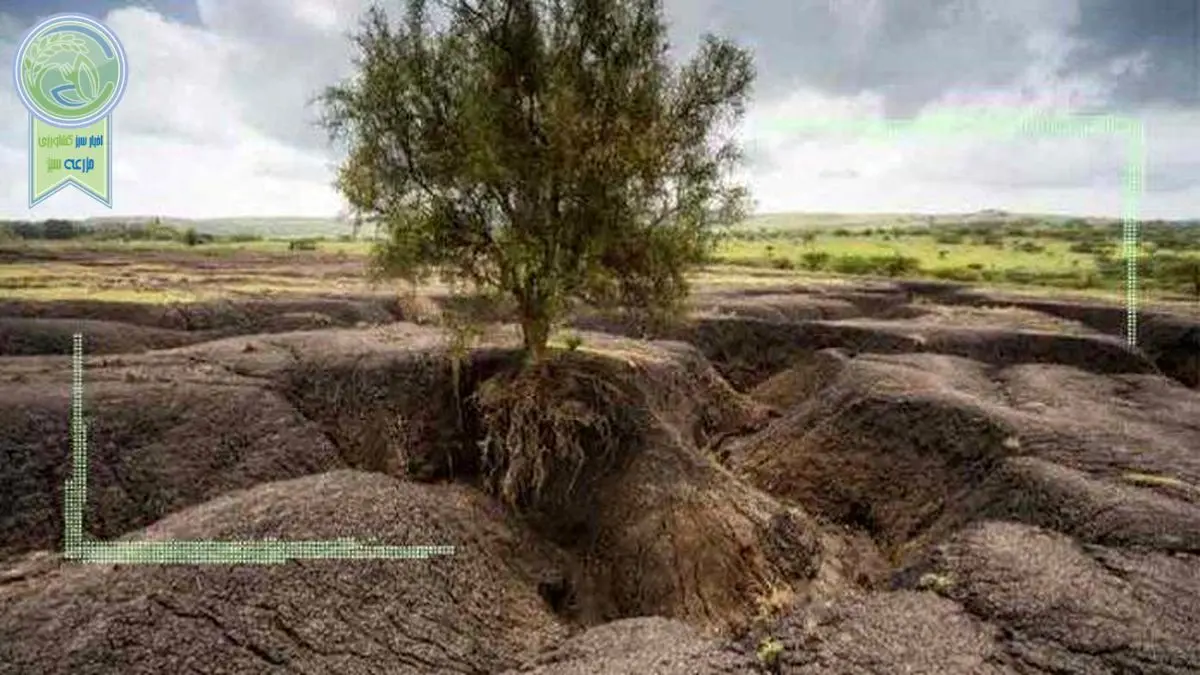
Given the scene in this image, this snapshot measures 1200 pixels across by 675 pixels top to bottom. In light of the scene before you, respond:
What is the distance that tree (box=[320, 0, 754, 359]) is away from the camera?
756 inches

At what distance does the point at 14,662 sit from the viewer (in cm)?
1112

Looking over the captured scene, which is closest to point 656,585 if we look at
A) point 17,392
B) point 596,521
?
point 596,521

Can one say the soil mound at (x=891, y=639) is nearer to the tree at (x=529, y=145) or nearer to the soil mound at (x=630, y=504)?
the soil mound at (x=630, y=504)

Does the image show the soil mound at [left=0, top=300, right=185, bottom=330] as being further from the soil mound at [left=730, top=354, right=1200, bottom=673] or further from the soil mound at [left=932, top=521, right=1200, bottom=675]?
the soil mound at [left=932, top=521, right=1200, bottom=675]

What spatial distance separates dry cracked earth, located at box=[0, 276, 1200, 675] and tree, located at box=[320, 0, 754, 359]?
309 cm

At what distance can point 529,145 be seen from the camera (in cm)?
1889

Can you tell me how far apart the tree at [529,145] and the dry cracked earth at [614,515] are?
3.09 m

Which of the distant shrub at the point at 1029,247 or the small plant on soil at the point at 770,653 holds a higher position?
the distant shrub at the point at 1029,247

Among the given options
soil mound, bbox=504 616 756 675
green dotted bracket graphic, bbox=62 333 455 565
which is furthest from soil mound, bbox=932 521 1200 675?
green dotted bracket graphic, bbox=62 333 455 565

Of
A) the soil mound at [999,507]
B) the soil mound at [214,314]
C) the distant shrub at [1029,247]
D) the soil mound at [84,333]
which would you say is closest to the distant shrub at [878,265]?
the distant shrub at [1029,247]

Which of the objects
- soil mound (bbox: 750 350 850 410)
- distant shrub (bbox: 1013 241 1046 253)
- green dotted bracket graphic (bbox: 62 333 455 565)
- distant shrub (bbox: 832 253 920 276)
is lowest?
green dotted bracket graphic (bbox: 62 333 455 565)

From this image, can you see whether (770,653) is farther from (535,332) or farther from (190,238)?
(190,238)

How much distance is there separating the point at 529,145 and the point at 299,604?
1015cm

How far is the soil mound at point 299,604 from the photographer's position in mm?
Answer: 11555
